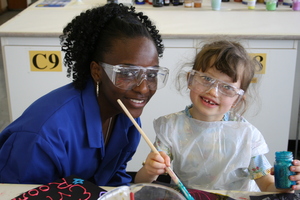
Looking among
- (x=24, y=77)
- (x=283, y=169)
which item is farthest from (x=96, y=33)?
(x=24, y=77)

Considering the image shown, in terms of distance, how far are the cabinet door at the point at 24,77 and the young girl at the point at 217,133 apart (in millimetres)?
1161

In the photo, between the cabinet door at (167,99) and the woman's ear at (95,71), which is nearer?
the woman's ear at (95,71)

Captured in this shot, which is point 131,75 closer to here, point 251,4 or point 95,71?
point 95,71

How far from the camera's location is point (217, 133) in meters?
1.34

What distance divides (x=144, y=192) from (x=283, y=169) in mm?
367

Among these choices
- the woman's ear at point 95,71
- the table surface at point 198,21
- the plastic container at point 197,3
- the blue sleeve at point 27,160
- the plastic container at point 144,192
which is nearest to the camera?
the plastic container at point 144,192

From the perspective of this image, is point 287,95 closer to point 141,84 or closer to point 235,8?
point 235,8

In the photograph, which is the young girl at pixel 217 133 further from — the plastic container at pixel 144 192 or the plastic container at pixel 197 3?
the plastic container at pixel 197 3

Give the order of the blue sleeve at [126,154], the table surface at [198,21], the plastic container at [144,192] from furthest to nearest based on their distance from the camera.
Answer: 1. the table surface at [198,21]
2. the blue sleeve at [126,154]
3. the plastic container at [144,192]

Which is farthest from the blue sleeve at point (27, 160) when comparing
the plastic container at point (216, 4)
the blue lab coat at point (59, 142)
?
the plastic container at point (216, 4)

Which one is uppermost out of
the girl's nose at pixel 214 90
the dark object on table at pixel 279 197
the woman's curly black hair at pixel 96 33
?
the woman's curly black hair at pixel 96 33

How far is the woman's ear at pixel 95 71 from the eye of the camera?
124cm

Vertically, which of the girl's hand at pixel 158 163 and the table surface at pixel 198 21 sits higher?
the table surface at pixel 198 21

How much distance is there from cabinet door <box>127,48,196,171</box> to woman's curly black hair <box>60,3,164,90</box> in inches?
37.2
